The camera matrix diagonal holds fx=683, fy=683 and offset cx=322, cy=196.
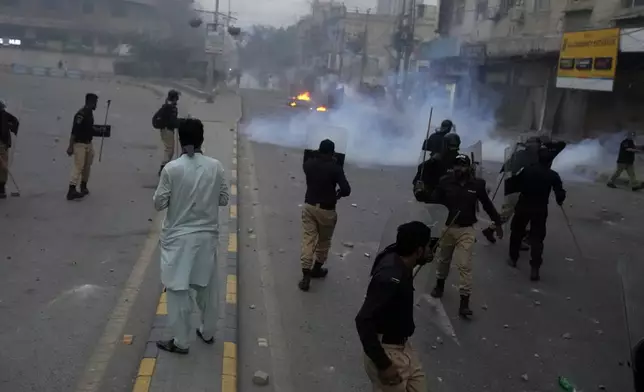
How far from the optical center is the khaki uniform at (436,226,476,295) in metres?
6.60

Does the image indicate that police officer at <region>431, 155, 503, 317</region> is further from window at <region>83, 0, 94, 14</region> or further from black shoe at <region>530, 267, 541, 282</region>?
window at <region>83, 0, 94, 14</region>

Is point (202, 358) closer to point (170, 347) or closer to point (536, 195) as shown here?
point (170, 347)

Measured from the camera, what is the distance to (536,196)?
26.0ft

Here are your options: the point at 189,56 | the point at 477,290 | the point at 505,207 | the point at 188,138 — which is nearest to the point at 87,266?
the point at 188,138

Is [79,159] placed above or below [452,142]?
below

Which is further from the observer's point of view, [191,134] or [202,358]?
[202,358]

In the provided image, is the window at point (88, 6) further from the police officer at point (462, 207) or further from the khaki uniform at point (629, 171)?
the police officer at point (462, 207)

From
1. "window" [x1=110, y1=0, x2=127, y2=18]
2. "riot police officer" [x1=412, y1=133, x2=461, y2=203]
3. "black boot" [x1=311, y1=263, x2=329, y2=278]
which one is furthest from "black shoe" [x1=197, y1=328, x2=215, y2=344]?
"window" [x1=110, y1=0, x2=127, y2=18]

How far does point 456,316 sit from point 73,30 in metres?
64.1

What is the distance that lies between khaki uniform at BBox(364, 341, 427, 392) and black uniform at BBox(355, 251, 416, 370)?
0.15 feet

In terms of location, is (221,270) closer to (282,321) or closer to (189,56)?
(282,321)

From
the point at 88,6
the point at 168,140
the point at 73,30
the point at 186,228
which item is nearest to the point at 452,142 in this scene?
the point at 186,228

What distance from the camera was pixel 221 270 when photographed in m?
7.41

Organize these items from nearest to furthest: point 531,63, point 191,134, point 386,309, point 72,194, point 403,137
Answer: point 386,309, point 191,134, point 72,194, point 403,137, point 531,63
